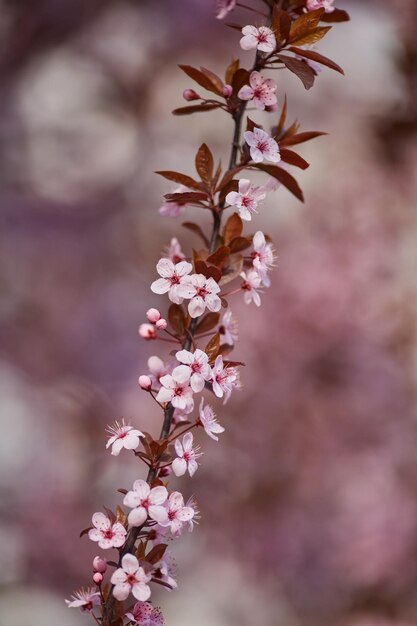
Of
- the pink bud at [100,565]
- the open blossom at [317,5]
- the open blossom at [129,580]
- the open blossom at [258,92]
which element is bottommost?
the open blossom at [129,580]

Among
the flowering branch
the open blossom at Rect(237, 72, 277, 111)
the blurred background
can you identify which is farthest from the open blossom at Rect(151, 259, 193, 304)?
the blurred background

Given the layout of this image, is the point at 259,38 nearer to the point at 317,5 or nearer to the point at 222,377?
the point at 317,5

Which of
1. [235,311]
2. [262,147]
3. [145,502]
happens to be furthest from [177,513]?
[235,311]

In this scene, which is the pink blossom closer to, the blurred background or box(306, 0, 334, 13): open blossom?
box(306, 0, 334, 13): open blossom

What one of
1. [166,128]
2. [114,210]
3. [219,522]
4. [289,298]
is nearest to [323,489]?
[219,522]

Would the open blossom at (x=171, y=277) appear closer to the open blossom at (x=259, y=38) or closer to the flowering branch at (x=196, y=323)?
the flowering branch at (x=196, y=323)

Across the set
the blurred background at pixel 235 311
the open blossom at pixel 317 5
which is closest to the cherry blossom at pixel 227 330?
the open blossom at pixel 317 5

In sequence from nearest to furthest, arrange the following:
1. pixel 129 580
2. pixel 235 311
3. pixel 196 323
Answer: pixel 129 580, pixel 196 323, pixel 235 311
